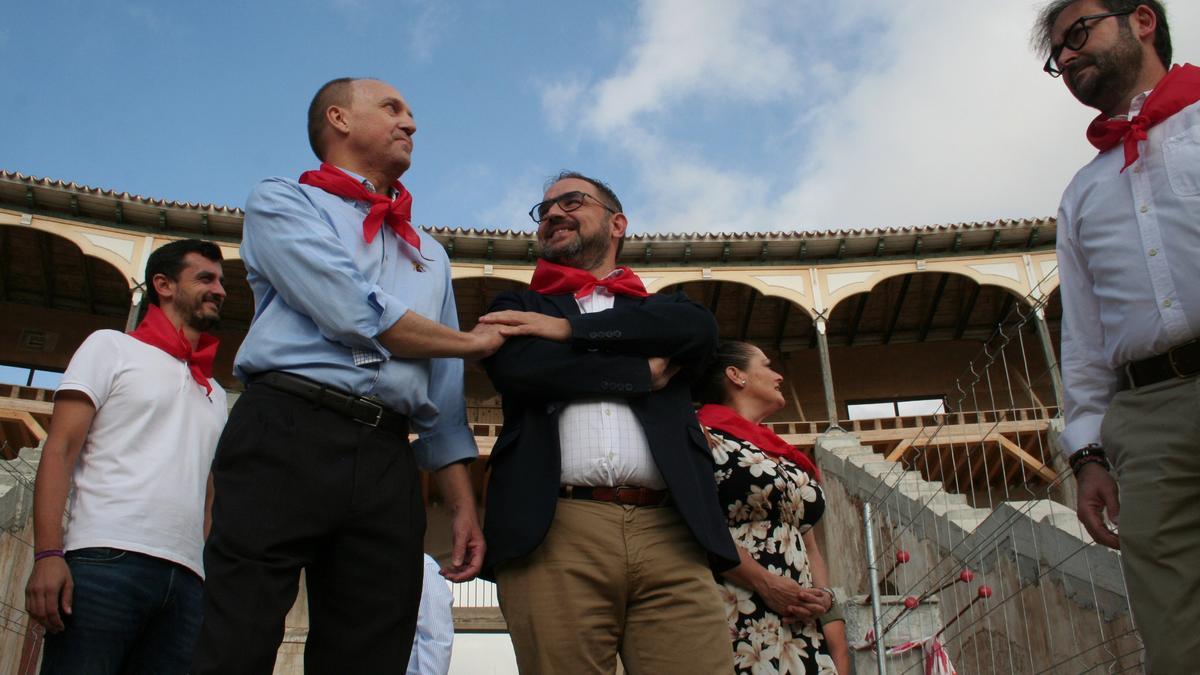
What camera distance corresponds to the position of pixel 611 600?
284cm

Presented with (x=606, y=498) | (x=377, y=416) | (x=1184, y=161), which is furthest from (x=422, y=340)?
(x=1184, y=161)

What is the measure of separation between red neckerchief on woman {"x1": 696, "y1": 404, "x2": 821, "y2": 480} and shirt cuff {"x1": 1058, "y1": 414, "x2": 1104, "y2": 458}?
1.17 meters

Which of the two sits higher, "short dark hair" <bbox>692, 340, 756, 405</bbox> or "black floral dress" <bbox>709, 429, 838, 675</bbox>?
"short dark hair" <bbox>692, 340, 756, 405</bbox>

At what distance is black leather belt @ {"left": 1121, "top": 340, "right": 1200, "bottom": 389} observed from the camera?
103 inches

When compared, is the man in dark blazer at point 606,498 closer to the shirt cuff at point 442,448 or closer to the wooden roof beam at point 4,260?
the shirt cuff at point 442,448

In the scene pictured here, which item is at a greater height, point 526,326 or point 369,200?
point 369,200

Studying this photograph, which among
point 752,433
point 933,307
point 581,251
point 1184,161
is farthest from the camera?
point 933,307

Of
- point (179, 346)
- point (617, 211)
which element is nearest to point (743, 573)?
point (617, 211)

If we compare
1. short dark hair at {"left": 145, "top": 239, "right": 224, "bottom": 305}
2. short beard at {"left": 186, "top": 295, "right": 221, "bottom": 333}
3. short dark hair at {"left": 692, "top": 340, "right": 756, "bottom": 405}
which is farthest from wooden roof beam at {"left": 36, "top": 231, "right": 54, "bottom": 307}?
short dark hair at {"left": 692, "top": 340, "right": 756, "bottom": 405}

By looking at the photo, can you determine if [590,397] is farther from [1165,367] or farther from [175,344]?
[175,344]

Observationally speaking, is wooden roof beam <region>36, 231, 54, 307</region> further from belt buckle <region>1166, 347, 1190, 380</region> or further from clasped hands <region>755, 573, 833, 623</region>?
belt buckle <region>1166, 347, 1190, 380</region>

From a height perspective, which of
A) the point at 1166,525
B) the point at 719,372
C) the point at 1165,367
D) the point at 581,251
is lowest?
the point at 1166,525

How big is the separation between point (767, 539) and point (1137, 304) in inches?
63.3

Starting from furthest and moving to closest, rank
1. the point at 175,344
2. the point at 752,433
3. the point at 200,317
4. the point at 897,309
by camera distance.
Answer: the point at 897,309
the point at 752,433
the point at 200,317
the point at 175,344
